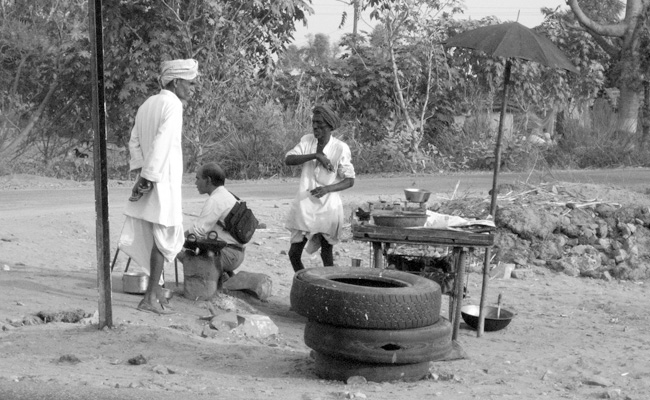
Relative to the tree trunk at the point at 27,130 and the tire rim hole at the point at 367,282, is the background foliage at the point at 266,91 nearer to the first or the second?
the tree trunk at the point at 27,130

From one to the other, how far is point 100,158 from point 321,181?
2099 mm

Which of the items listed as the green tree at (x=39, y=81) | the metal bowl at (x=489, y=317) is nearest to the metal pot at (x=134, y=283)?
the metal bowl at (x=489, y=317)

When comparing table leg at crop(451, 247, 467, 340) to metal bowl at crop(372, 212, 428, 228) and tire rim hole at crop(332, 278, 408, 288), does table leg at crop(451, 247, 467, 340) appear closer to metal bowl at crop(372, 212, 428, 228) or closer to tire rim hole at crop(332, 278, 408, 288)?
metal bowl at crop(372, 212, 428, 228)

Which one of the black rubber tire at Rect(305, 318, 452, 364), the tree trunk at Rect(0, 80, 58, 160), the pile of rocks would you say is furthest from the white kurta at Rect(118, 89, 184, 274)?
the tree trunk at Rect(0, 80, 58, 160)

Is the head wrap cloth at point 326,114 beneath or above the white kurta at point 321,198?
above

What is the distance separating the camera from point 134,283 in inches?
299

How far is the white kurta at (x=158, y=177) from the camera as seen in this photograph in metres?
6.53

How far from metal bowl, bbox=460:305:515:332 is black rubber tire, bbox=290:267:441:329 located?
2.17 m

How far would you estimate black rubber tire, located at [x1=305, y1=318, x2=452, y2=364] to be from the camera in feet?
17.8

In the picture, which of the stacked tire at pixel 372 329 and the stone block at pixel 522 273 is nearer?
the stacked tire at pixel 372 329

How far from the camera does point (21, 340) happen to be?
19.7ft

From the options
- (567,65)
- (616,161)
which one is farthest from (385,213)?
(616,161)

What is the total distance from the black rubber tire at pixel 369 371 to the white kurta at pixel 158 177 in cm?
175

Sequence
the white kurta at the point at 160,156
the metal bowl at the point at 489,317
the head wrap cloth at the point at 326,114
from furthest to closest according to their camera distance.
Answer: the metal bowl at the point at 489,317 < the head wrap cloth at the point at 326,114 < the white kurta at the point at 160,156
